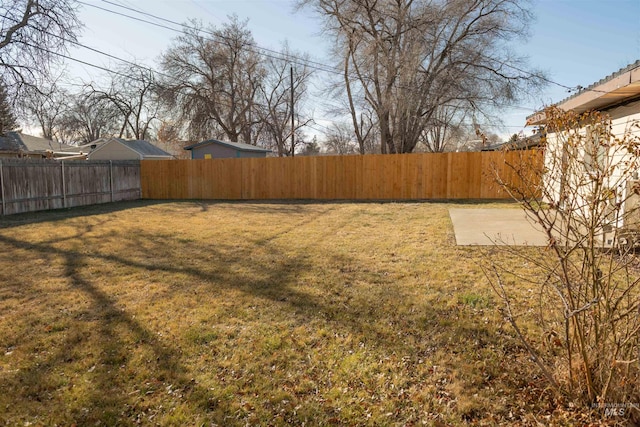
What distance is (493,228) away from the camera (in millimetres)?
6742

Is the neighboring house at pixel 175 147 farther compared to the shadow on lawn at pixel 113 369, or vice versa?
the neighboring house at pixel 175 147

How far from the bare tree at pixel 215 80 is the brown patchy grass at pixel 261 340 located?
2168 centimetres

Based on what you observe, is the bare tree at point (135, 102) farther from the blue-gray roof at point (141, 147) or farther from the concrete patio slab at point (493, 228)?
the concrete patio slab at point (493, 228)

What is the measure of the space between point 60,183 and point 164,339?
10.7 meters

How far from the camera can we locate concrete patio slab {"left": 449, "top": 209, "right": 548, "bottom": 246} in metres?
5.59

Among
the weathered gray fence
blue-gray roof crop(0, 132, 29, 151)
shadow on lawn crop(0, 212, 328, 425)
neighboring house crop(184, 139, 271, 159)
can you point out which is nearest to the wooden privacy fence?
the weathered gray fence

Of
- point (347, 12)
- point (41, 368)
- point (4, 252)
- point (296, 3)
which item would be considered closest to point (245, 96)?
point (296, 3)

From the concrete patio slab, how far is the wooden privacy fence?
3.09 metres

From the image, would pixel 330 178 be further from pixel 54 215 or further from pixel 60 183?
pixel 60 183

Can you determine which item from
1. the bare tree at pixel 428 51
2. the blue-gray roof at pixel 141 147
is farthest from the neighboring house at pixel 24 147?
the bare tree at pixel 428 51

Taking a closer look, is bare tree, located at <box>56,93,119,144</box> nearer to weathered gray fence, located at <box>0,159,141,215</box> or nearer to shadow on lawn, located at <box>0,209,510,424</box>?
weathered gray fence, located at <box>0,159,141,215</box>

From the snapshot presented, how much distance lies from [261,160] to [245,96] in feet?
52.7

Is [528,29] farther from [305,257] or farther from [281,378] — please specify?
[281,378]

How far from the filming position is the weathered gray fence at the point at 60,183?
32.1 feet
